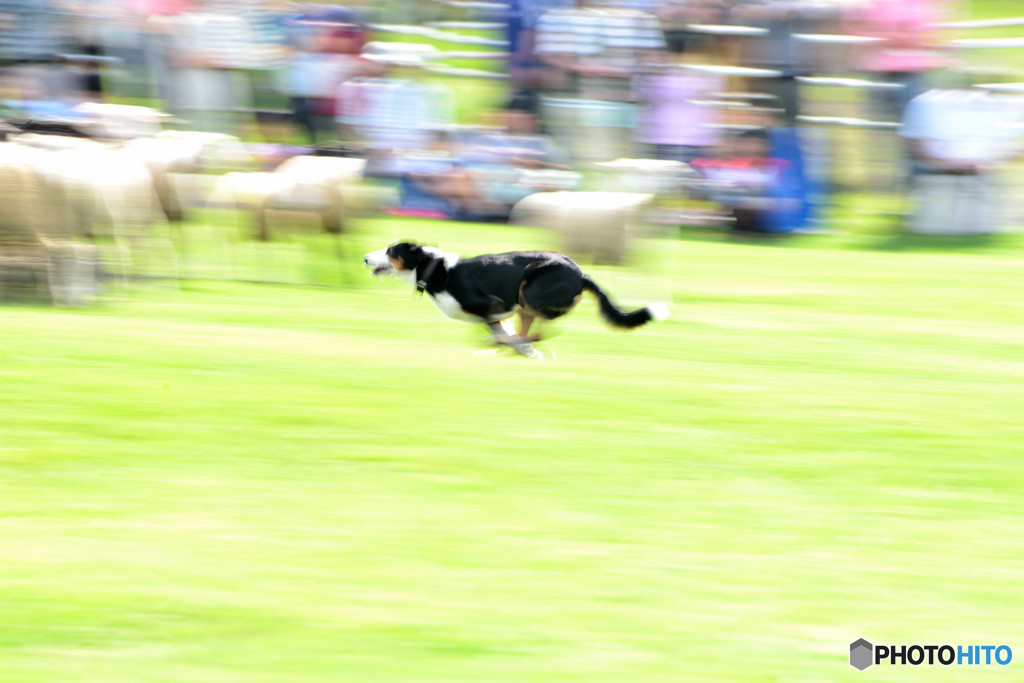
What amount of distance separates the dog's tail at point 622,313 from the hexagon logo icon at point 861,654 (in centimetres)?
416

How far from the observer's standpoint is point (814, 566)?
508cm

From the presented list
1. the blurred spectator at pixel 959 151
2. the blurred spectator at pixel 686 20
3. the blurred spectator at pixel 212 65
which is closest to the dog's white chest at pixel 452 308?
the blurred spectator at pixel 686 20

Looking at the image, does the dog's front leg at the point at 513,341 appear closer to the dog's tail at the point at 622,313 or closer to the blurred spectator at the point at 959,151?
the dog's tail at the point at 622,313

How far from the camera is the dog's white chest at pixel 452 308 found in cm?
855

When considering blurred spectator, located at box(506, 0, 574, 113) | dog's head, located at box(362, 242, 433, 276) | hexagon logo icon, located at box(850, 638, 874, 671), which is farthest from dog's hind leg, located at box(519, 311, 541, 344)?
blurred spectator, located at box(506, 0, 574, 113)

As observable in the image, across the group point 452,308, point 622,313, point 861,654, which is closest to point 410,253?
point 452,308

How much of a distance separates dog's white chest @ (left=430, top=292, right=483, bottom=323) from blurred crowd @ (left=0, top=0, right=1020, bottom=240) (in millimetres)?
6380

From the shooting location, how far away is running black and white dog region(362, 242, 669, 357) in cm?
828

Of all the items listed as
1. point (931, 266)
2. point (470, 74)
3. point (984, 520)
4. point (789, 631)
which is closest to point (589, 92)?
point (470, 74)

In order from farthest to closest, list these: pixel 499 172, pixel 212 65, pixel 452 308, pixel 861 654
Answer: pixel 212 65 < pixel 499 172 < pixel 452 308 < pixel 861 654

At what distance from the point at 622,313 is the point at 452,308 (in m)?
1.11

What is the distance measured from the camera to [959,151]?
15.2 metres

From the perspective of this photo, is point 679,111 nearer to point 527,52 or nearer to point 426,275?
point 527,52

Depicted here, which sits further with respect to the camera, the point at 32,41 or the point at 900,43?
the point at 32,41
